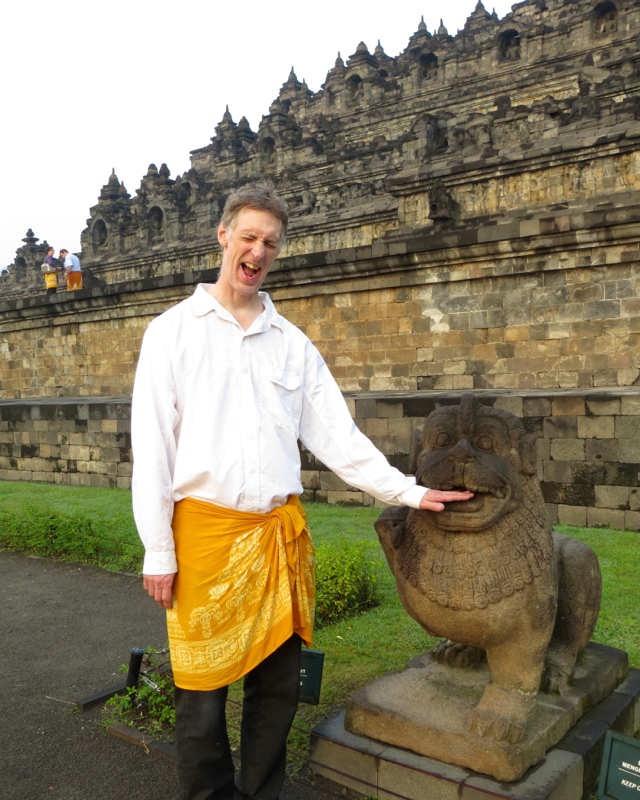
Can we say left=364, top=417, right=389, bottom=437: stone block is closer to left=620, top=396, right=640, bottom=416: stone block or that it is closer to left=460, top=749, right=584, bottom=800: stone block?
left=620, top=396, right=640, bottom=416: stone block

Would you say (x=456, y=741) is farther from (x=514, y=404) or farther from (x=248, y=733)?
(x=514, y=404)

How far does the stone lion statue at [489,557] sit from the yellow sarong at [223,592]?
21.5 inches

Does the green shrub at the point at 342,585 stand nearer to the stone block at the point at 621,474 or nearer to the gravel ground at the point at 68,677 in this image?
the gravel ground at the point at 68,677

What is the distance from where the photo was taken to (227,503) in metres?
2.26

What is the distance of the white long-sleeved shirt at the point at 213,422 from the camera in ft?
7.22

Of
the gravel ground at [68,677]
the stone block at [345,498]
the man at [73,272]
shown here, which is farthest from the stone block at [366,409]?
the man at [73,272]

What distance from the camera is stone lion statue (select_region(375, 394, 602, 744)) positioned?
2379 millimetres

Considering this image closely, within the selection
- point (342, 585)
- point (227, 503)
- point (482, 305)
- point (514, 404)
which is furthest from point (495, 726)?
point (482, 305)

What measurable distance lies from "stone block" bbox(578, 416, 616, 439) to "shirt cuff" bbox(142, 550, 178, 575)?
17.5 ft

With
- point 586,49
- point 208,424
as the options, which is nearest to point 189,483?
point 208,424

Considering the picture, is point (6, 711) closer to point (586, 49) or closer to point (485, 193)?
point (485, 193)

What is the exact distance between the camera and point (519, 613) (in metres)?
2.44

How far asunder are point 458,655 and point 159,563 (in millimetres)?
1417

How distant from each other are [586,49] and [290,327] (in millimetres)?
24330
